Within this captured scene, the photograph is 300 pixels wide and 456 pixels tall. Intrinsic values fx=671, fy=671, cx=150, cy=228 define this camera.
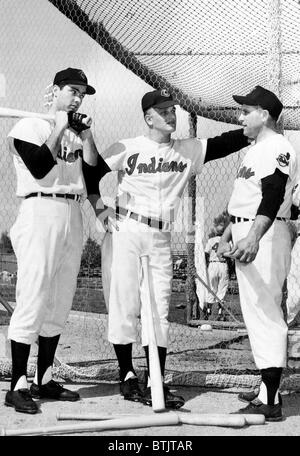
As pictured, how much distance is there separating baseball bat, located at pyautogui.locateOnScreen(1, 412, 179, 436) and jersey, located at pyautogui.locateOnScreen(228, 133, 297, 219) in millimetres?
1159

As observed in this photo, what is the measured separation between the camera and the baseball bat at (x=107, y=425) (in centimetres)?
312

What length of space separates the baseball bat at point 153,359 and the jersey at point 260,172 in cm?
60

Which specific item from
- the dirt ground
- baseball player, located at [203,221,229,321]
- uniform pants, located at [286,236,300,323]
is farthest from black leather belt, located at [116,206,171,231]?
baseball player, located at [203,221,229,321]

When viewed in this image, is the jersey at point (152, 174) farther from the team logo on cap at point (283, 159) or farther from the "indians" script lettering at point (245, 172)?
the team logo on cap at point (283, 159)

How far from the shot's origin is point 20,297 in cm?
369

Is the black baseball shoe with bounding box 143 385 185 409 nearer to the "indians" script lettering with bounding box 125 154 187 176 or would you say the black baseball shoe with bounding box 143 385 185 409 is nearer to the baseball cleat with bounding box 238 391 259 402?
the baseball cleat with bounding box 238 391 259 402

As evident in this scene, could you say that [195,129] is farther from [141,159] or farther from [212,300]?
[141,159]

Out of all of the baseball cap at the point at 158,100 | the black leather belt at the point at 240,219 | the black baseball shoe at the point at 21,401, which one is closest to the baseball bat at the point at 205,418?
the black baseball shoe at the point at 21,401

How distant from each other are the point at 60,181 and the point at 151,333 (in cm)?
99

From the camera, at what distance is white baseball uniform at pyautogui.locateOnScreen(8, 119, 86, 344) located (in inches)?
144

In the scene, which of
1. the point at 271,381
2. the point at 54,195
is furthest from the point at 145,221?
the point at 271,381

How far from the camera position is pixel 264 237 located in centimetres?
360

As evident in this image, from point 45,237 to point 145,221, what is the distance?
23.4 inches
